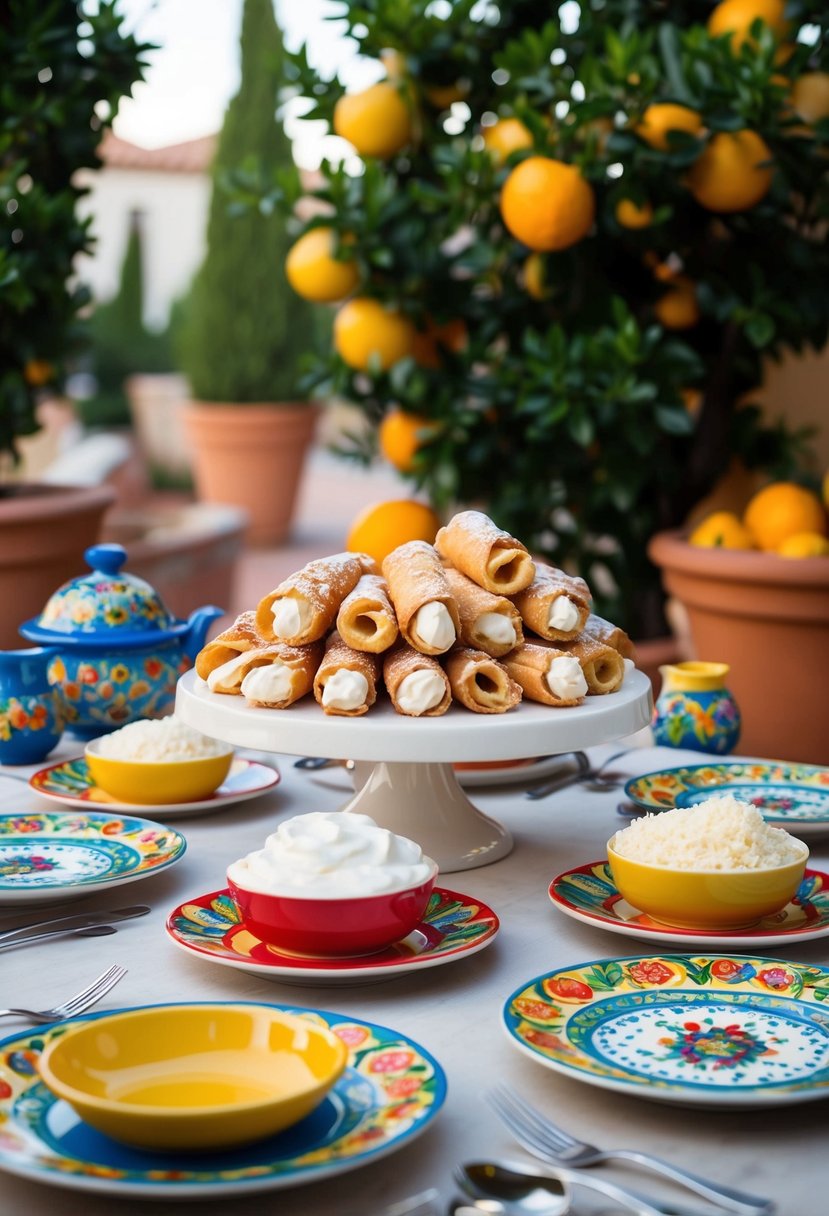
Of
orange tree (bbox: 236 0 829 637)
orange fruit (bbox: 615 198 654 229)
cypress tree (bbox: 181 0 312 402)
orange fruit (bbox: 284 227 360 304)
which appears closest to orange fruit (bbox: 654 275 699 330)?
orange tree (bbox: 236 0 829 637)

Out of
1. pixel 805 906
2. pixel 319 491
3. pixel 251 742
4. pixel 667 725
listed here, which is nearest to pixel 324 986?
pixel 251 742

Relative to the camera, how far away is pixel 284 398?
7578 millimetres

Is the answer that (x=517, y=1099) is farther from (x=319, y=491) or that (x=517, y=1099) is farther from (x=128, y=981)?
(x=319, y=491)

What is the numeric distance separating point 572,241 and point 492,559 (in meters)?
1.22

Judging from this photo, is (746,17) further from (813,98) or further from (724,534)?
(724,534)

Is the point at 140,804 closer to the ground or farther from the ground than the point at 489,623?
closer to the ground

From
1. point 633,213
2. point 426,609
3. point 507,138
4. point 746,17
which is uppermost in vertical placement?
point 746,17

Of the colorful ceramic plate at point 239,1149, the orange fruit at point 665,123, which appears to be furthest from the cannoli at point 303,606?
the orange fruit at point 665,123

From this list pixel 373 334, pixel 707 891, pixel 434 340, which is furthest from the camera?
pixel 434 340

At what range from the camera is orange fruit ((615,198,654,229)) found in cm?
240

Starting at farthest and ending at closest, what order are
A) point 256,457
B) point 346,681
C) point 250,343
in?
point 250,343
point 256,457
point 346,681

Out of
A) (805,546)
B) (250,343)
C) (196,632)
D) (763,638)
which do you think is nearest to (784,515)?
(805,546)

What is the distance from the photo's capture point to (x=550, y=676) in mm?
1229

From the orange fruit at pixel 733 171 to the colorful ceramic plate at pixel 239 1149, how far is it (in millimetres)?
1802
